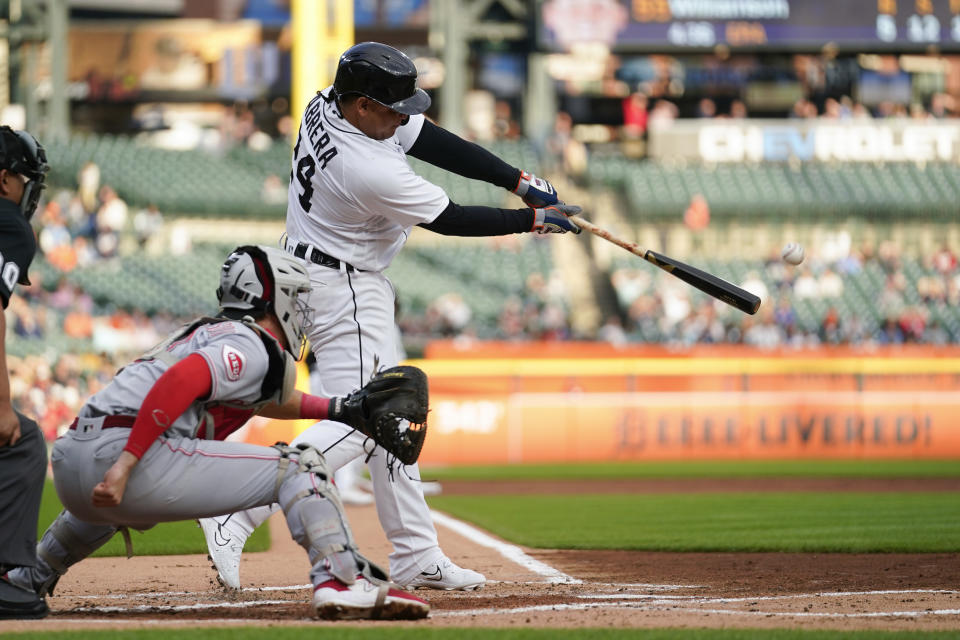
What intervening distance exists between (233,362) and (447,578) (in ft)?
4.96

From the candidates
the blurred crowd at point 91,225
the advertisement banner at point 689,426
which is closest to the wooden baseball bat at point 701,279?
the advertisement banner at point 689,426

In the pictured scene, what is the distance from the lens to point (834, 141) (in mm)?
26375

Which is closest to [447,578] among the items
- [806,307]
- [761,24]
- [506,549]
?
[506,549]

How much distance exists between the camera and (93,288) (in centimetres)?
1866

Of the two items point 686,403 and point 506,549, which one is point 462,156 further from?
point 686,403

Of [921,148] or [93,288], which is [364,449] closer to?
[93,288]

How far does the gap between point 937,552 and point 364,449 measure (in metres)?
3.23

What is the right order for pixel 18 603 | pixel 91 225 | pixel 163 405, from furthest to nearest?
pixel 91 225, pixel 18 603, pixel 163 405

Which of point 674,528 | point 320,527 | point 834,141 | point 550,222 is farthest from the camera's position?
point 834,141

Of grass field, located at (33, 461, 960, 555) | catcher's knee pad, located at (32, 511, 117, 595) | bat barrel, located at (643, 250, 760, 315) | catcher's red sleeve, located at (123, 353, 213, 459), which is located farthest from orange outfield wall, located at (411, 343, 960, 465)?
catcher's red sleeve, located at (123, 353, 213, 459)

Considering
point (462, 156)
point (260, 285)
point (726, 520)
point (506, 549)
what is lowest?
point (726, 520)

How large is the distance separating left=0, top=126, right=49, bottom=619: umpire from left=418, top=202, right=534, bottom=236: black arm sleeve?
141 cm

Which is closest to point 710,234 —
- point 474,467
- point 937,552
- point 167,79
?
point 474,467

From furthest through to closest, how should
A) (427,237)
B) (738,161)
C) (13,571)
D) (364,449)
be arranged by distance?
(738,161) < (427,237) < (364,449) < (13,571)
